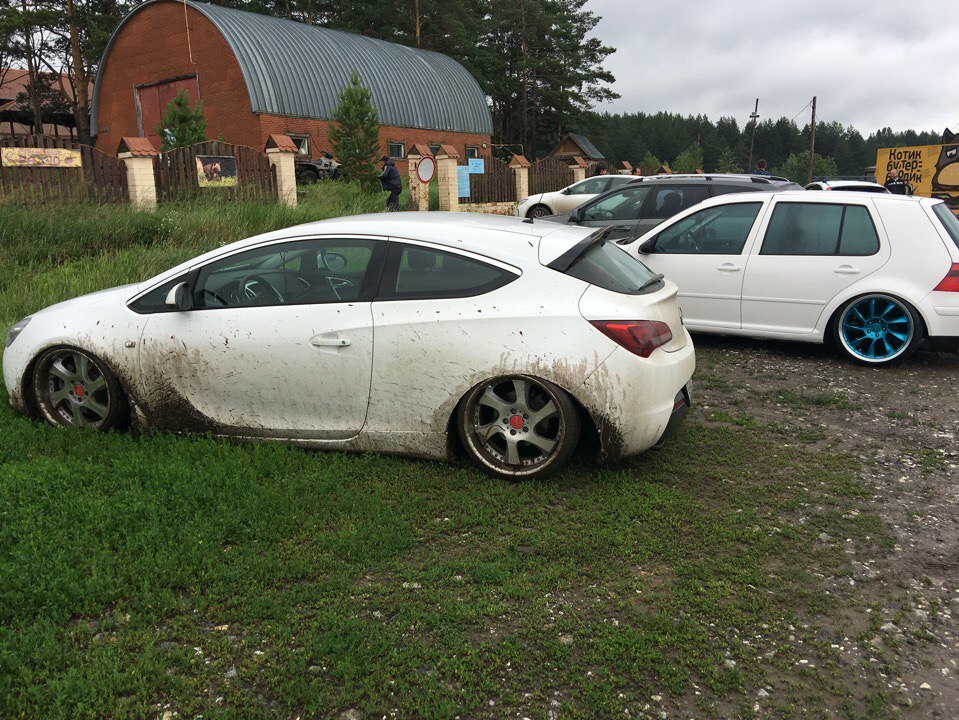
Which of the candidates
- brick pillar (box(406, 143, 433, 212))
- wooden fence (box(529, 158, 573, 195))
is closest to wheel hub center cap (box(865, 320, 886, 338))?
brick pillar (box(406, 143, 433, 212))

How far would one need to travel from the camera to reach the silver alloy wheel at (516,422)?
175 inches

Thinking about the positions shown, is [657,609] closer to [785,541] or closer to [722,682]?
[722,682]

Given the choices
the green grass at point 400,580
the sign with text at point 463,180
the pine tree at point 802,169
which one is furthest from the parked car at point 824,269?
the pine tree at point 802,169

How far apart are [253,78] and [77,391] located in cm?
2900

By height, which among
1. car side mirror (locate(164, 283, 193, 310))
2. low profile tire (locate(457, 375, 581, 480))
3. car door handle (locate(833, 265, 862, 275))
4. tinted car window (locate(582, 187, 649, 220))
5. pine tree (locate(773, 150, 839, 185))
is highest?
pine tree (locate(773, 150, 839, 185))

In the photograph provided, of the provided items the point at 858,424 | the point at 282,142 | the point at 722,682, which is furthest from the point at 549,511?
the point at 282,142

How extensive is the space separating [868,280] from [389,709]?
606cm

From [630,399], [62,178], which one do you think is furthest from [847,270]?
[62,178]

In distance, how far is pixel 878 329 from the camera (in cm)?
715

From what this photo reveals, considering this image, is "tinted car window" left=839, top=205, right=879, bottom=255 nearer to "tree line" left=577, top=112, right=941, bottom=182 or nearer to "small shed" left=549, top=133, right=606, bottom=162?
"small shed" left=549, top=133, right=606, bottom=162

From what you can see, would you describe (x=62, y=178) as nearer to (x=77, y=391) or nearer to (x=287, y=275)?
(x=77, y=391)

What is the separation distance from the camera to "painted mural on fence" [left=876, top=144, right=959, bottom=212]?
2634cm

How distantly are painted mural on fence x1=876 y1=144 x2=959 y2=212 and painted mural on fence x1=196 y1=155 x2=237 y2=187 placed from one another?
21107mm

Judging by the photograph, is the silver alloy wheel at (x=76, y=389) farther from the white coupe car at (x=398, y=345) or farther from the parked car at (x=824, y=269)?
the parked car at (x=824, y=269)
